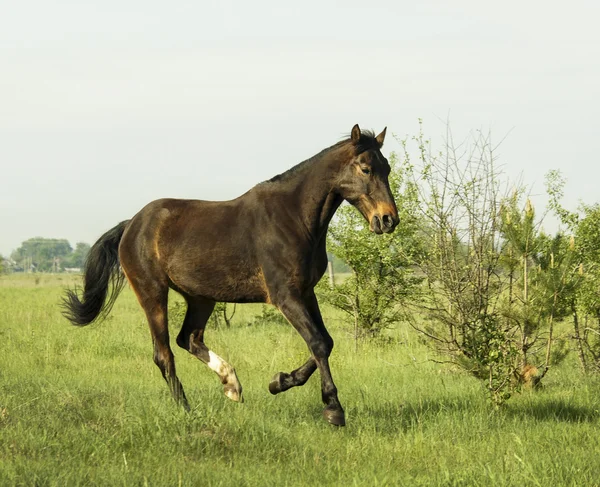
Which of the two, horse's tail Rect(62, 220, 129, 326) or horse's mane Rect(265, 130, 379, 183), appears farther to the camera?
horse's tail Rect(62, 220, 129, 326)

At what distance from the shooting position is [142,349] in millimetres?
13008

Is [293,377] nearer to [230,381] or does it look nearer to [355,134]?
[230,381]

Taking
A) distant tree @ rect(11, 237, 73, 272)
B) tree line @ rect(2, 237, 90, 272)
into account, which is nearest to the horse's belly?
tree line @ rect(2, 237, 90, 272)

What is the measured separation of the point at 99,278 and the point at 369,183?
377 cm

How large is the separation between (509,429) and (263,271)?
2603 millimetres

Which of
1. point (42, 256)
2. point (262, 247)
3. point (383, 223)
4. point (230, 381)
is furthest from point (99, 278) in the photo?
point (42, 256)

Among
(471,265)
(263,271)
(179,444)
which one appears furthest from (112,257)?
(471,265)

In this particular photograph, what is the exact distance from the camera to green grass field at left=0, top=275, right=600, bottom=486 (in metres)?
5.35

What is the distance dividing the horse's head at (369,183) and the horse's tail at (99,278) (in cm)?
316

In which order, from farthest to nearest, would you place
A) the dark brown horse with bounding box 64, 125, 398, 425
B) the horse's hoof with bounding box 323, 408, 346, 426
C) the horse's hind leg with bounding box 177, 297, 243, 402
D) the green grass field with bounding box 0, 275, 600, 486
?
the horse's hind leg with bounding box 177, 297, 243, 402 < the dark brown horse with bounding box 64, 125, 398, 425 < the horse's hoof with bounding box 323, 408, 346, 426 < the green grass field with bounding box 0, 275, 600, 486

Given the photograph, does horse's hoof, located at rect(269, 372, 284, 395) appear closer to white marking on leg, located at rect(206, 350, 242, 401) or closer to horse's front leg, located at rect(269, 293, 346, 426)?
horse's front leg, located at rect(269, 293, 346, 426)

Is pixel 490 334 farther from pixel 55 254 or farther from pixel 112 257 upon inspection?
pixel 55 254

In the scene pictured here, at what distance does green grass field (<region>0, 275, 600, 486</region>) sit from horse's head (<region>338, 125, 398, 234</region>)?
1.83m

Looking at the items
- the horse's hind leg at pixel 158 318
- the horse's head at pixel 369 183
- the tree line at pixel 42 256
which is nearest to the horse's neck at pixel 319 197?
the horse's head at pixel 369 183
